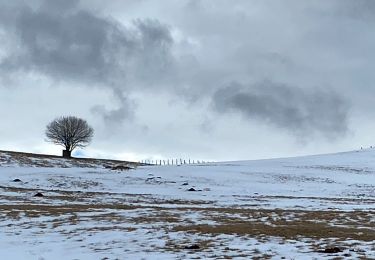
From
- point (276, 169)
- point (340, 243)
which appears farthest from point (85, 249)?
point (276, 169)

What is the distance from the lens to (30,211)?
1006 inches

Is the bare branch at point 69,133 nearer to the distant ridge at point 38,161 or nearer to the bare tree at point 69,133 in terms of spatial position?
the bare tree at point 69,133

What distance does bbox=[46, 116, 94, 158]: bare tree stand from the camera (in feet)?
372

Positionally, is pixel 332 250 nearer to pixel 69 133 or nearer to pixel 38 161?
pixel 38 161

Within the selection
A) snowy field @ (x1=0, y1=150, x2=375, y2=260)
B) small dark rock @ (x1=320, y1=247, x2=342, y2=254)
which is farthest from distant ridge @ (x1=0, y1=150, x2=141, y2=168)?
small dark rock @ (x1=320, y1=247, x2=342, y2=254)

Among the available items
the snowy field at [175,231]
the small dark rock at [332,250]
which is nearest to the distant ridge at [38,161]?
the snowy field at [175,231]

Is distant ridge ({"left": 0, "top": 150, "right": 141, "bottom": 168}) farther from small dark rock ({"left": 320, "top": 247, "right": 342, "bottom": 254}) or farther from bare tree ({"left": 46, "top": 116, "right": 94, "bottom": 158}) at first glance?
small dark rock ({"left": 320, "top": 247, "right": 342, "bottom": 254})

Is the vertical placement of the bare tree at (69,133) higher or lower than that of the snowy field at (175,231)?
higher

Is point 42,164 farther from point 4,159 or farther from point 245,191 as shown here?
point 245,191

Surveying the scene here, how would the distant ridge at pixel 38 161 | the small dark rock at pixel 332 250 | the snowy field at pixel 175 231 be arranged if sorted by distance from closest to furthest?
the small dark rock at pixel 332 250 → the snowy field at pixel 175 231 → the distant ridge at pixel 38 161

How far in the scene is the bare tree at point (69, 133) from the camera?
372 feet

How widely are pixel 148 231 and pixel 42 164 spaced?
54.6 m

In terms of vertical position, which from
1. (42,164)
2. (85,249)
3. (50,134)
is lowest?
(85,249)

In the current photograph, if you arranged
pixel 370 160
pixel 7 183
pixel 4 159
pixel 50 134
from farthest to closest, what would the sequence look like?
1. pixel 50 134
2. pixel 370 160
3. pixel 4 159
4. pixel 7 183
